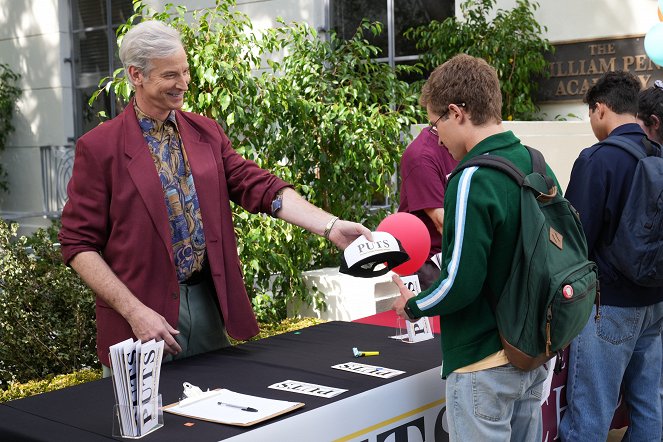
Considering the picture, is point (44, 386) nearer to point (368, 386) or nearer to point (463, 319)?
point (368, 386)

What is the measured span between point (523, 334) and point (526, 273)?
0.16 m

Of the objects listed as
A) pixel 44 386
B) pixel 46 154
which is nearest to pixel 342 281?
pixel 44 386

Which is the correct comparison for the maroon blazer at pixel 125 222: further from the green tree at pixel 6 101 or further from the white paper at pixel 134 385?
the green tree at pixel 6 101

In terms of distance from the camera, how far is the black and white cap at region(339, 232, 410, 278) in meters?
2.79

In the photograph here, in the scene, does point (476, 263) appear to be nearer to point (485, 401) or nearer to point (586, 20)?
point (485, 401)

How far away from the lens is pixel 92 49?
11.9 meters

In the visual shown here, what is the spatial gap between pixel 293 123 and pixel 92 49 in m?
6.68

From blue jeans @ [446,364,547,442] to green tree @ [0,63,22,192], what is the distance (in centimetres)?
1090

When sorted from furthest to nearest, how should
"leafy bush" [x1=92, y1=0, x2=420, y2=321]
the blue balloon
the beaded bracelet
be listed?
the blue balloon → "leafy bush" [x1=92, y1=0, x2=420, y2=321] → the beaded bracelet

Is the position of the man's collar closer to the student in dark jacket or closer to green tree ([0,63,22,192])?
the student in dark jacket

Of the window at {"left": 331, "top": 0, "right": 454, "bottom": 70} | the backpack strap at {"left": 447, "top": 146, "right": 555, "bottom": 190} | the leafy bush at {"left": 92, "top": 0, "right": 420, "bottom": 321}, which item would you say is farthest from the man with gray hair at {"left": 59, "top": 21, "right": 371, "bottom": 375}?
the window at {"left": 331, "top": 0, "right": 454, "bottom": 70}

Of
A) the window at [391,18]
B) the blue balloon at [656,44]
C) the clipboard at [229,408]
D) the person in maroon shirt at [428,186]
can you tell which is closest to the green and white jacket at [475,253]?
the clipboard at [229,408]

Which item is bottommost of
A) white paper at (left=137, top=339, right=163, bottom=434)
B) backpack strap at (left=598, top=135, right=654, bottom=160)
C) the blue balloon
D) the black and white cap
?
white paper at (left=137, top=339, right=163, bottom=434)

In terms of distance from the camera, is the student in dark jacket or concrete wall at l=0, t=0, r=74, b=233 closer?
the student in dark jacket
